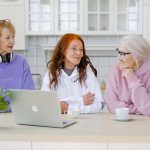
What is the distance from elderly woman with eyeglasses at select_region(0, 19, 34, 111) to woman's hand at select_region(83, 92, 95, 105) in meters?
0.39

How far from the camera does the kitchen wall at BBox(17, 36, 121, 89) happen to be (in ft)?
14.5

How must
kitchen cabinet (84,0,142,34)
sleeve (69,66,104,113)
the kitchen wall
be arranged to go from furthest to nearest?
the kitchen wall
kitchen cabinet (84,0,142,34)
sleeve (69,66,104,113)

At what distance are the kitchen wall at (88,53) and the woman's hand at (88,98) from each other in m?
2.01

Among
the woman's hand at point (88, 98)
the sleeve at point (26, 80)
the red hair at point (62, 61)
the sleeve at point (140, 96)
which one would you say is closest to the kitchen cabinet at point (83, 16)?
the red hair at point (62, 61)

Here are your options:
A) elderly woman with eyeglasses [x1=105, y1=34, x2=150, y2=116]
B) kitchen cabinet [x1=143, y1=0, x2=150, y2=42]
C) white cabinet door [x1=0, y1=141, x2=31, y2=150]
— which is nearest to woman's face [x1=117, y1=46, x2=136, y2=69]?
elderly woman with eyeglasses [x1=105, y1=34, x2=150, y2=116]

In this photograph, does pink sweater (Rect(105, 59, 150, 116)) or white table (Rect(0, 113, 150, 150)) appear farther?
pink sweater (Rect(105, 59, 150, 116))

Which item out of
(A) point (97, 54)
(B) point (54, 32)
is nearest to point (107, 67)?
(A) point (97, 54)

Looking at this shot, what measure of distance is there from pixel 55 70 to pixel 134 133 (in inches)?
41.4

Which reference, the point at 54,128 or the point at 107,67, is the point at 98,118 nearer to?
the point at 54,128

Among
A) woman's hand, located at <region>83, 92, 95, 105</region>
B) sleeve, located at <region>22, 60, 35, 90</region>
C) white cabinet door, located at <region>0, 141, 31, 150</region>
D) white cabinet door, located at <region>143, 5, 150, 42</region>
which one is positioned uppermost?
white cabinet door, located at <region>143, 5, 150, 42</region>

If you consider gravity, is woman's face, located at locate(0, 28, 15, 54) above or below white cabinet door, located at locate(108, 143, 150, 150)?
above

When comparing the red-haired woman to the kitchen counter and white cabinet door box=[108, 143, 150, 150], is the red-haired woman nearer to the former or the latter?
the kitchen counter

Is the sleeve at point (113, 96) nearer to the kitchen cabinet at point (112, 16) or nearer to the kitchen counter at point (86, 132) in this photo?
the kitchen counter at point (86, 132)

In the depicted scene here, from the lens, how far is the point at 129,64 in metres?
2.30
